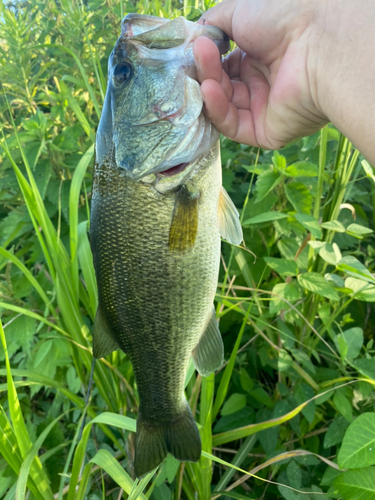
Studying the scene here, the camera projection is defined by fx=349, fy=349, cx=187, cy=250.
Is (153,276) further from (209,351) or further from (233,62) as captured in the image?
(233,62)

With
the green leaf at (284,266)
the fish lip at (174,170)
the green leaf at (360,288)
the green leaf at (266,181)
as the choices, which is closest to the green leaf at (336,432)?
the green leaf at (360,288)

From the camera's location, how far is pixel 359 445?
42.1 inches

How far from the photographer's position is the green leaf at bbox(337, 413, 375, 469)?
3.43 feet

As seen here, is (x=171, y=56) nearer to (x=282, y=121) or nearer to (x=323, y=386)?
(x=282, y=121)

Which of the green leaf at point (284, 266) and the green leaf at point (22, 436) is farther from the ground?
the green leaf at point (284, 266)

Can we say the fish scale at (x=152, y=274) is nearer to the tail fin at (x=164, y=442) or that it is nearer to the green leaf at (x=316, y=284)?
the tail fin at (x=164, y=442)

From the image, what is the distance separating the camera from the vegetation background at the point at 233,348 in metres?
1.30

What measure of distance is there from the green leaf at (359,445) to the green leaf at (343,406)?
250mm

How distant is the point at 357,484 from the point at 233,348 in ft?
2.30

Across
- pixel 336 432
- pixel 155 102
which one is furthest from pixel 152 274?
pixel 336 432

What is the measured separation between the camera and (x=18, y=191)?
2098 millimetres

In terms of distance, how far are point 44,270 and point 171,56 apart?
133 centimetres

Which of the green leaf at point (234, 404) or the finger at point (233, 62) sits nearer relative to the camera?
the finger at point (233, 62)

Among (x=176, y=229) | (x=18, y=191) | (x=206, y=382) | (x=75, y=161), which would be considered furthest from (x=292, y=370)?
(x=18, y=191)
